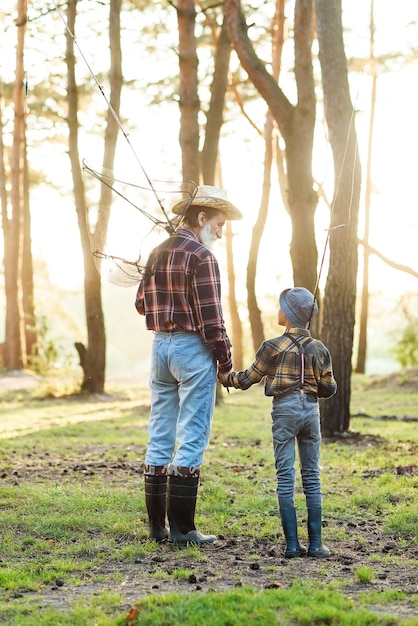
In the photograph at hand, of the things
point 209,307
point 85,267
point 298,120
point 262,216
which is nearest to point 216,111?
point 298,120

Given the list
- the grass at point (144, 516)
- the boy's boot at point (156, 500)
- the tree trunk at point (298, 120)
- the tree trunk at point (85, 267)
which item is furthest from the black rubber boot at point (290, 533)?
the tree trunk at point (85, 267)

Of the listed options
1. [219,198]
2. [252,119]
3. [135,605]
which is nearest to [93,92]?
[252,119]

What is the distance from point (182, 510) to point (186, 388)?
78 centimetres

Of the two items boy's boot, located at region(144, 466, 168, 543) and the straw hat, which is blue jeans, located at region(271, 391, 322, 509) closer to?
boy's boot, located at region(144, 466, 168, 543)

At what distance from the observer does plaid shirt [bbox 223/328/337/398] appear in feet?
17.9

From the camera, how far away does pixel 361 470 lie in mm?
8781

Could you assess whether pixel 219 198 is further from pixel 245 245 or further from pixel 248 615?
pixel 245 245

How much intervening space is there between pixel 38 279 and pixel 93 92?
14.3m

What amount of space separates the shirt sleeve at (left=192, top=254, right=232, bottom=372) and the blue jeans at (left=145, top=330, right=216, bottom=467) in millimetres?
113

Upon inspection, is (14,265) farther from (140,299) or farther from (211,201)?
(211,201)

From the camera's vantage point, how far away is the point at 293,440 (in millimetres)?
5430

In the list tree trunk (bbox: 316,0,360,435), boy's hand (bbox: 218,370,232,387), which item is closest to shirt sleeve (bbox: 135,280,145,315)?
boy's hand (bbox: 218,370,232,387)

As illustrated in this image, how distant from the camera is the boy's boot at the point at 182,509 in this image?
5.64m

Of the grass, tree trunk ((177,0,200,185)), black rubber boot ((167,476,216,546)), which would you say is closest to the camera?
the grass
